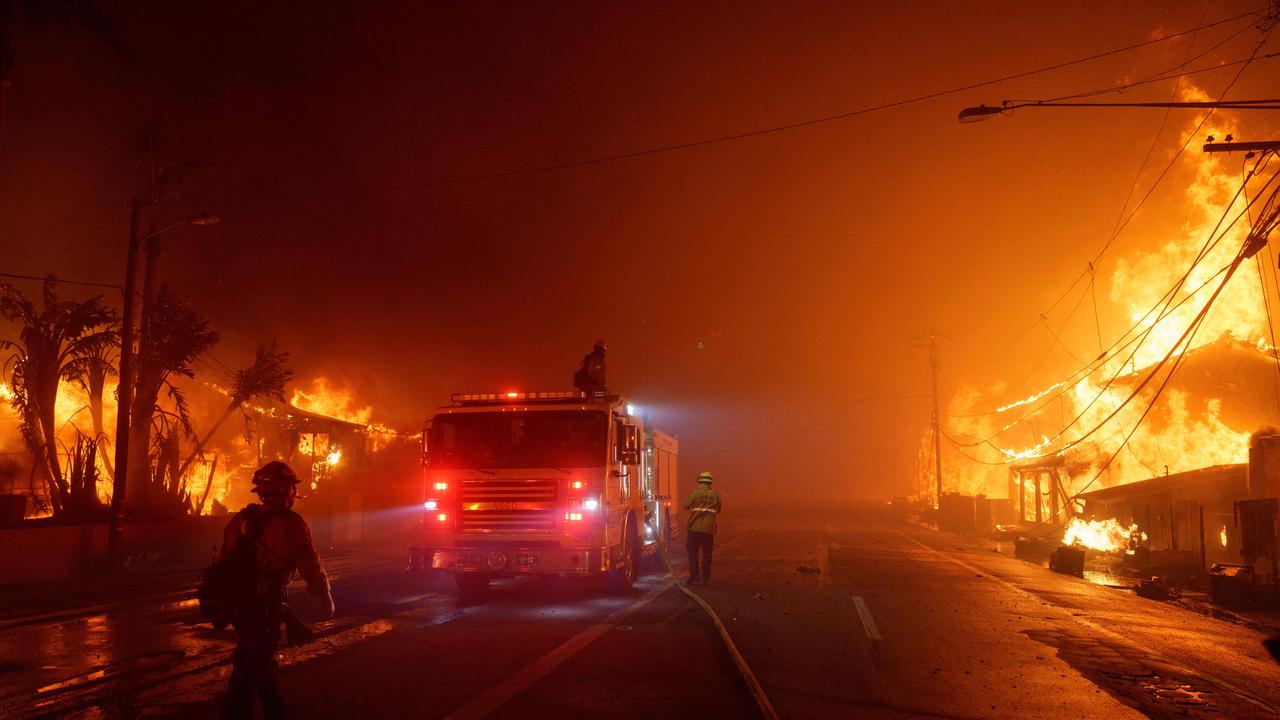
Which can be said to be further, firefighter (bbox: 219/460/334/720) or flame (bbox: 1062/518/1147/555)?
flame (bbox: 1062/518/1147/555)

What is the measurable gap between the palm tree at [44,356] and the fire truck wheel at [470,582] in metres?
13.2

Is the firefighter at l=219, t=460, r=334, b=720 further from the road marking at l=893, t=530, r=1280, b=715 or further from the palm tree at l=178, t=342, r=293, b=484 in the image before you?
the palm tree at l=178, t=342, r=293, b=484

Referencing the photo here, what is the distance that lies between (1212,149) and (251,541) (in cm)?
1441

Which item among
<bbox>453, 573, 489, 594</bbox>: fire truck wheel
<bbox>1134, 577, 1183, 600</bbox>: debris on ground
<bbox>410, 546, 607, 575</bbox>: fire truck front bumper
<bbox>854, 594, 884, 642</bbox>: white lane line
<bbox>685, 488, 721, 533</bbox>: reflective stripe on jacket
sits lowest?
<bbox>1134, 577, 1183, 600</bbox>: debris on ground

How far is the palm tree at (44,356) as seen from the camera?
70.7ft

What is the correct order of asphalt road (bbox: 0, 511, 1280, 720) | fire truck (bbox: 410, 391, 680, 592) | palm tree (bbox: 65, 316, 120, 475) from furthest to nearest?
palm tree (bbox: 65, 316, 120, 475) → fire truck (bbox: 410, 391, 680, 592) → asphalt road (bbox: 0, 511, 1280, 720)

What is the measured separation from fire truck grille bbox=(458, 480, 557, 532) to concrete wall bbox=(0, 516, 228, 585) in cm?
1089

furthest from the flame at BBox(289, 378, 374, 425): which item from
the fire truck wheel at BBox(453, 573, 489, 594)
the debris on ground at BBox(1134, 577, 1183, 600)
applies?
the debris on ground at BBox(1134, 577, 1183, 600)

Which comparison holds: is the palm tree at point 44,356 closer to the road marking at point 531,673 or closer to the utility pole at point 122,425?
the utility pole at point 122,425

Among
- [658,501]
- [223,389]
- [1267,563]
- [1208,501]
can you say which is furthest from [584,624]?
[223,389]

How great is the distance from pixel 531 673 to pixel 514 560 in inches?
189

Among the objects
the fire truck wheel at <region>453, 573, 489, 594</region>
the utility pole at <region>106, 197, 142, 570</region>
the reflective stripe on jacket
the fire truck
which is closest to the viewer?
the fire truck

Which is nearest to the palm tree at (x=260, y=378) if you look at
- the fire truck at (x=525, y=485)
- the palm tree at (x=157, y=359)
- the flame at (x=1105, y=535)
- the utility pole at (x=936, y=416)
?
the palm tree at (x=157, y=359)

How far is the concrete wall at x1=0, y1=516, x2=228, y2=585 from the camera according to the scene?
1784 centimetres
